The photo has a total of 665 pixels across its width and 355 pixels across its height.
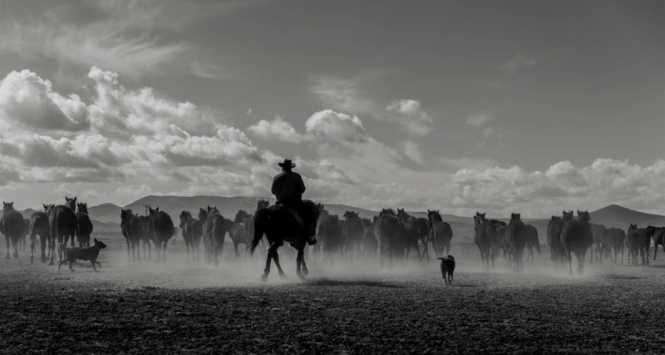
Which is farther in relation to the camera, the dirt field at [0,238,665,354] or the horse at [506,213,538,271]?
the horse at [506,213,538,271]

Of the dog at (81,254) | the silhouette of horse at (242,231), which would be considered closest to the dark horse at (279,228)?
the dog at (81,254)

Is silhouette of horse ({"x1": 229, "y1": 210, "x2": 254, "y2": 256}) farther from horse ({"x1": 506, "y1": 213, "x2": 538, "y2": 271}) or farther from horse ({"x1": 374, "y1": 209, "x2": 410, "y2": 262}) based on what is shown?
horse ({"x1": 506, "y1": 213, "x2": 538, "y2": 271})

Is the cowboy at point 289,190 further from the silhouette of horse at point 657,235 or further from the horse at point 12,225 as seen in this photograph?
the silhouette of horse at point 657,235

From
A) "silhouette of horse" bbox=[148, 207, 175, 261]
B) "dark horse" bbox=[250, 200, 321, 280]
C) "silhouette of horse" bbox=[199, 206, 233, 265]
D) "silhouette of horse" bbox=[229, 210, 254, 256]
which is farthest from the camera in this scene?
"silhouette of horse" bbox=[148, 207, 175, 261]

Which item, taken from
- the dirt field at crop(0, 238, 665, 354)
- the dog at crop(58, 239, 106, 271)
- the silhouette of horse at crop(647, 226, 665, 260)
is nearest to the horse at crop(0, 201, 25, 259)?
the dog at crop(58, 239, 106, 271)

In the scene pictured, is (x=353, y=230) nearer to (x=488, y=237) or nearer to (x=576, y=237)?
(x=488, y=237)

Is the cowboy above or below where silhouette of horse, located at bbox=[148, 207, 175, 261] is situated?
above

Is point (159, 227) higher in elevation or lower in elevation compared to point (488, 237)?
higher

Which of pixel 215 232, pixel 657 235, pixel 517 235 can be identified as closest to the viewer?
pixel 517 235

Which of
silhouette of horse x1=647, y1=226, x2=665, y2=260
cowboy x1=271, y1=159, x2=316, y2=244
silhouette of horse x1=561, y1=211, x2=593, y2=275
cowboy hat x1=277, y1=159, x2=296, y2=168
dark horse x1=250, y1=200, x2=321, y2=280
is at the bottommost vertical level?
silhouette of horse x1=647, y1=226, x2=665, y2=260

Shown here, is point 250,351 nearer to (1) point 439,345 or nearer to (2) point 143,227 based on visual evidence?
(1) point 439,345

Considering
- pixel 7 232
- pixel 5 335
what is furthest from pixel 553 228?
pixel 7 232

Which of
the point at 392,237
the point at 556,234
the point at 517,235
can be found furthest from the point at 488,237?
the point at 392,237

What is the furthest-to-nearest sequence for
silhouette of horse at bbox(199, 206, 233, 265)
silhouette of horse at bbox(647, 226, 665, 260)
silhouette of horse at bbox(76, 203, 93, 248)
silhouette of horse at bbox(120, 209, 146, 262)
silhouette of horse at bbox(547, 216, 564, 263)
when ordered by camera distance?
silhouette of horse at bbox(647, 226, 665, 260) → silhouette of horse at bbox(120, 209, 146, 262) → silhouette of horse at bbox(199, 206, 233, 265) → silhouette of horse at bbox(76, 203, 93, 248) → silhouette of horse at bbox(547, 216, 564, 263)
